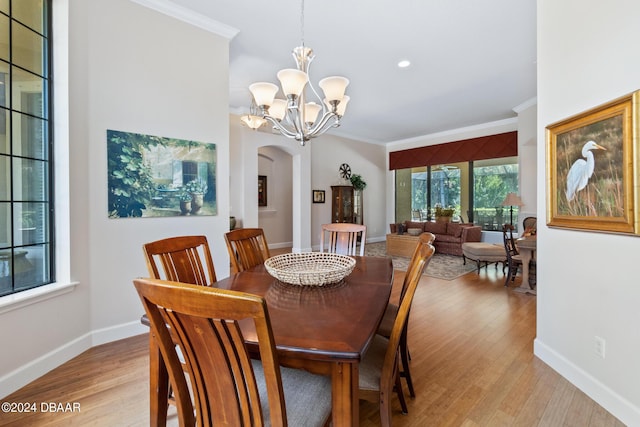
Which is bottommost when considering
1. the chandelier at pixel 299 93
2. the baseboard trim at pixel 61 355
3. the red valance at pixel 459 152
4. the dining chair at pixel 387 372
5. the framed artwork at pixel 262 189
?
the baseboard trim at pixel 61 355

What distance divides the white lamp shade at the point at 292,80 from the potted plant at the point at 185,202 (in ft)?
4.61

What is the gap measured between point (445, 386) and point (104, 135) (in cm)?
315

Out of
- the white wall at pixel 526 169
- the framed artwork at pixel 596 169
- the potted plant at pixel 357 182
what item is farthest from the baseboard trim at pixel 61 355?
the white wall at pixel 526 169

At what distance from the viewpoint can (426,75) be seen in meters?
4.13

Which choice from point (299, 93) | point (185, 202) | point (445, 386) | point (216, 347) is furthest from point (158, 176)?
point (445, 386)

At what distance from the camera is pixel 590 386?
1.81 metres

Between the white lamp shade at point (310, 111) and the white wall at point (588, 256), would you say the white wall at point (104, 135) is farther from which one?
the white wall at point (588, 256)

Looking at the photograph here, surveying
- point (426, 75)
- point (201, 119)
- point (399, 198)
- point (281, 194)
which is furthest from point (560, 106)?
point (399, 198)

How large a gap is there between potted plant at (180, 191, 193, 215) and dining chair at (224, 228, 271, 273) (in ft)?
2.59

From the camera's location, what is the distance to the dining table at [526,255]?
377cm

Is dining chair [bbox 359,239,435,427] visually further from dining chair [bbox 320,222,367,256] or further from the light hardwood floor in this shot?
dining chair [bbox 320,222,367,256]

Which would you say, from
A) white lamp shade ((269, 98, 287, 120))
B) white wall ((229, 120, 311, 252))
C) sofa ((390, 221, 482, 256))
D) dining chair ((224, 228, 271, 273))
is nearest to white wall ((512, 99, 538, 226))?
sofa ((390, 221, 482, 256))

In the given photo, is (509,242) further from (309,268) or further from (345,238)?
(309,268)

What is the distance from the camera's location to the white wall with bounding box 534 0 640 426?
5.25 ft
